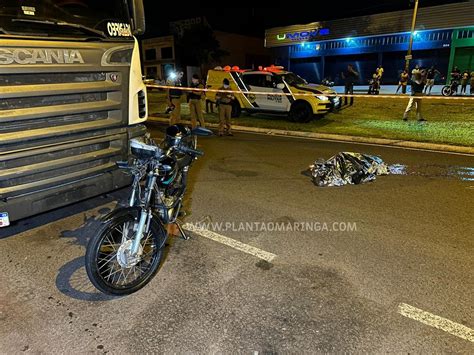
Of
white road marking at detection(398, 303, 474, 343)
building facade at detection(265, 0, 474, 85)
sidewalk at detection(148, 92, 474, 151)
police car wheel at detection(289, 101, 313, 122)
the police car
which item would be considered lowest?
white road marking at detection(398, 303, 474, 343)

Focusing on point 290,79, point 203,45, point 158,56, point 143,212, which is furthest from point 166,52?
point 143,212

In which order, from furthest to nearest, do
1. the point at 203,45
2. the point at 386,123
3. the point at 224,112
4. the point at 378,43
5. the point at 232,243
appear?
the point at 203,45
the point at 378,43
the point at 386,123
the point at 224,112
the point at 232,243

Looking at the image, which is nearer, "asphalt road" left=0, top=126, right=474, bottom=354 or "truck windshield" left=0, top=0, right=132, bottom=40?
"asphalt road" left=0, top=126, right=474, bottom=354

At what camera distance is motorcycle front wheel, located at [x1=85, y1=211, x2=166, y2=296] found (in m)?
2.85

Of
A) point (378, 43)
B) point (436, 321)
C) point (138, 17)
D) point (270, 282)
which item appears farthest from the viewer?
point (378, 43)

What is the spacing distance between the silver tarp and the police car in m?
6.67

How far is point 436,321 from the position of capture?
9.17ft

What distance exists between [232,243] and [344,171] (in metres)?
2.91

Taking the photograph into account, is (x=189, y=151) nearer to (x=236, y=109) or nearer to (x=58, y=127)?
(x=58, y=127)

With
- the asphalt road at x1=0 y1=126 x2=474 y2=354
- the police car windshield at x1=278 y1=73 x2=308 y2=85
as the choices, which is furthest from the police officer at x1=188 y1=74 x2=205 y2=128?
the asphalt road at x1=0 y1=126 x2=474 y2=354

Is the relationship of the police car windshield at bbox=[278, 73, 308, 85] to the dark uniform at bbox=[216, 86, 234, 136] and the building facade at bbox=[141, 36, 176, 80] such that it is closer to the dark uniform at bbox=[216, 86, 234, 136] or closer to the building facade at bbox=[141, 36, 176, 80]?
the dark uniform at bbox=[216, 86, 234, 136]

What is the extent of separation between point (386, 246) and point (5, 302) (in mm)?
3650

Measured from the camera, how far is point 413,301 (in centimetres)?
304

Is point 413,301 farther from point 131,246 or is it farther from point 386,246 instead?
point 131,246
